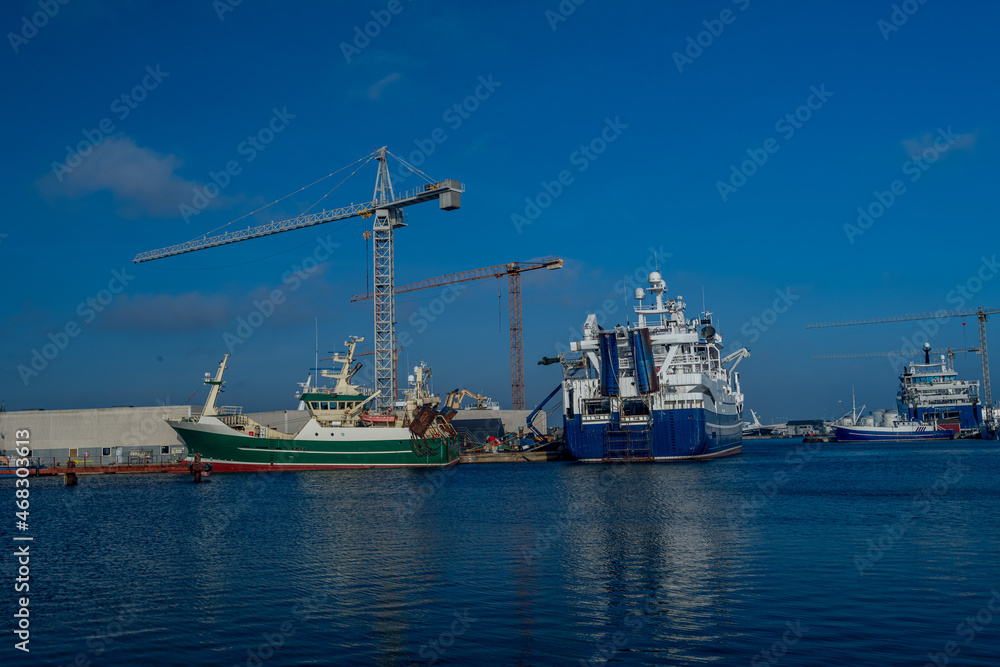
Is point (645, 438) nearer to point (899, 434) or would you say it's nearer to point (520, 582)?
point (520, 582)

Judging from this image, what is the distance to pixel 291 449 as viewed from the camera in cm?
6931

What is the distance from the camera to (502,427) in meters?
123

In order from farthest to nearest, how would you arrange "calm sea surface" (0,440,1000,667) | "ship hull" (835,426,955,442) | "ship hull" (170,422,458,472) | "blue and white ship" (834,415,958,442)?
1. "blue and white ship" (834,415,958,442)
2. "ship hull" (835,426,955,442)
3. "ship hull" (170,422,458,472)
4. "calm sea surface" (0,440,1000,667)

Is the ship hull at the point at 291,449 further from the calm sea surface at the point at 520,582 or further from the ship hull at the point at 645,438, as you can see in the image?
the calm sea surface at the point at 520,582

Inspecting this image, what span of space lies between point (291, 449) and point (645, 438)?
110 ft

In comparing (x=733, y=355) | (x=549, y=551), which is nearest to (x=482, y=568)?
(x=549, y=551)

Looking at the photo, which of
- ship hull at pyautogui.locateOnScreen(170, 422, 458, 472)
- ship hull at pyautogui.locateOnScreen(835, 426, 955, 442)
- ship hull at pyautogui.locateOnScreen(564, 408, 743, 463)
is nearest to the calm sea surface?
ship hull at pyautogui.locateOnScreen(170, 422, 458, 472)

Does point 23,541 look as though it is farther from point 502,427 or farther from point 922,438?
point 922,438

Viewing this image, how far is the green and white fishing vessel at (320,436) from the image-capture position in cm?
6881

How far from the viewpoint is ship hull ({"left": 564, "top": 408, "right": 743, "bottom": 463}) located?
244ft

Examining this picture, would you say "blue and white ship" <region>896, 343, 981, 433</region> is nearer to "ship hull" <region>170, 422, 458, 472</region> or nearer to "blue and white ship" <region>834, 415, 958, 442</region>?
"blue and white ship" <region>834, 415, 958, 442</region>

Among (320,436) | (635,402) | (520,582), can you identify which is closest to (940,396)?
(635,402)

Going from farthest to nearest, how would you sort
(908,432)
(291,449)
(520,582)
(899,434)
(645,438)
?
(899,434) < (908,432) < (645,438) < (291,449) < (520,582)

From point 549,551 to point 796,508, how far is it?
17.6m
